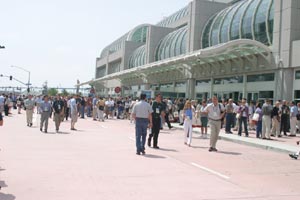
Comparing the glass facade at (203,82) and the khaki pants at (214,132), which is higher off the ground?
the glass facade at (203,82)

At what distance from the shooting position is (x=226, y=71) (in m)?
30.9

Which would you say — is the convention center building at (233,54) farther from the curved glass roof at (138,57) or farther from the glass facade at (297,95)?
the curved glass roof at (138,57)

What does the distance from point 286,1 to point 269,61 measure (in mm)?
3672

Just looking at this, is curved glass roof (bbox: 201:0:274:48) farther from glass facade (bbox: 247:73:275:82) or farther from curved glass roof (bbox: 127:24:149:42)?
curved glass roof (bbox: 127:24:149:42)

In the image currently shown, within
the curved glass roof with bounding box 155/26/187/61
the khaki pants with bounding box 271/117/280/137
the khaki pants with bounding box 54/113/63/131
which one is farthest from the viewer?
the curved glass roof with bounding box 155/26/187/61

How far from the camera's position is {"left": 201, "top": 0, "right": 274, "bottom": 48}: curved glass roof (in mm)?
27641

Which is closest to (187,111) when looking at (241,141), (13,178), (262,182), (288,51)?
(241,141)

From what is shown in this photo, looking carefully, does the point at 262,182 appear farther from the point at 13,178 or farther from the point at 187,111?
the point at 187,111

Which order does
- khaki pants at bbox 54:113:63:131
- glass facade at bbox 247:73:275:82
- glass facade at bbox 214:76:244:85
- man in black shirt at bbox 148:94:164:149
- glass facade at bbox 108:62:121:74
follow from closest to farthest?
man in black shirt at bbox 148:94:164:149 → khaki pants at bbox 54:113:63:131 → glass facade at bbox 247:73:275:82 → glass facade at bbox 214:76:244:85 → glass facade at bbox 108:62:121:74

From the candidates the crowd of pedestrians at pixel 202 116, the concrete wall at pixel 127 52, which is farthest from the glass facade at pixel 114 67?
the crowd of pedestrians at pixel 202 116

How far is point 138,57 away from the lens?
56.7 meters

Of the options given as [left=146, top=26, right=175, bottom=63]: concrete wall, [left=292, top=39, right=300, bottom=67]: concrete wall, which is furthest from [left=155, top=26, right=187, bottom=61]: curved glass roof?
[left=292, top=39, right=300, bottom=67]: concrete wall

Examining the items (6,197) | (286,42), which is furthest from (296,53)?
(6,197)

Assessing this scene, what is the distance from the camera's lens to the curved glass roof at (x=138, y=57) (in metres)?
54.5
